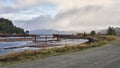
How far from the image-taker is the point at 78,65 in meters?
15.4

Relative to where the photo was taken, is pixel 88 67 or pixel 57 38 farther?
pixel 57 38

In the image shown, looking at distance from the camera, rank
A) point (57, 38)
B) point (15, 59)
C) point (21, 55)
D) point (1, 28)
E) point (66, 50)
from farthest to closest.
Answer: point (1, 28), point (57, 38), point (66, 50), point (21, 55), point (15, 59)

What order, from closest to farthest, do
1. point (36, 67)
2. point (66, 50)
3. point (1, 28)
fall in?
point (36, 67), point (66, 50), point (1, 28)

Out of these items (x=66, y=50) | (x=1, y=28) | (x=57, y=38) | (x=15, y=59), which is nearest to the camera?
(x=15, y=59)

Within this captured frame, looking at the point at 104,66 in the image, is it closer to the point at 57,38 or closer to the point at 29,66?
the point at 29,66

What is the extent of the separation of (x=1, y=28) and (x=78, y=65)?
131m

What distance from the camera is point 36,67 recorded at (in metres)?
14.5

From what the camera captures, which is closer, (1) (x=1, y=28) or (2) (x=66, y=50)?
(2) (x=66, y=50)

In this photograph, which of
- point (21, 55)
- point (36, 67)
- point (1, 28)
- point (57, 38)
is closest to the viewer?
Result: point (36, 67)

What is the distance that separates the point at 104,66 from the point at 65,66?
6.18ft

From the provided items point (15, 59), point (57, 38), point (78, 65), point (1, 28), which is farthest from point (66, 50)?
point (1, 28)

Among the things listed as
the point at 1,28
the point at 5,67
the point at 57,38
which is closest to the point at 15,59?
the point at 5,67

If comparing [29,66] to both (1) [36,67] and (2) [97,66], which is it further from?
(2) [97,66]

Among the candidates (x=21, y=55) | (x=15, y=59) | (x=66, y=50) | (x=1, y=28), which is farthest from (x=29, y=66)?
(x=1, y=28)
